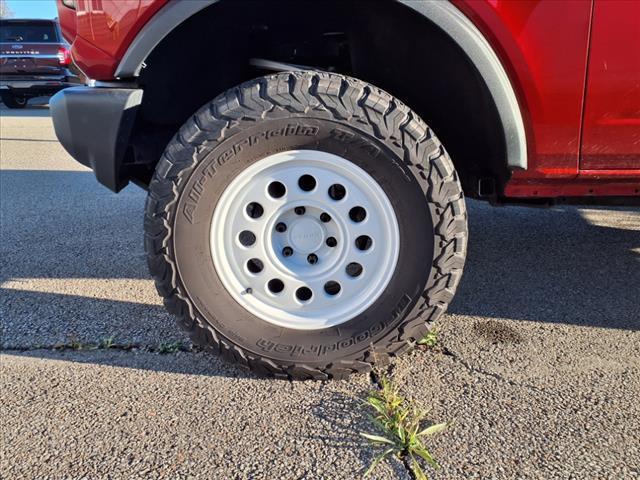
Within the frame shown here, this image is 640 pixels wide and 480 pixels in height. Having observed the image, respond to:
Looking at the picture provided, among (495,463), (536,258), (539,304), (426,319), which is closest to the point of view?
(495,463)

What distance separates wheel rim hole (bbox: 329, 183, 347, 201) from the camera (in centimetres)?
215

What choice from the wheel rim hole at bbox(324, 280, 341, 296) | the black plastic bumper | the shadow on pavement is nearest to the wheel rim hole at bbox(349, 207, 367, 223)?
the wheel rim hole at bbox(324, 280, 341, 296)

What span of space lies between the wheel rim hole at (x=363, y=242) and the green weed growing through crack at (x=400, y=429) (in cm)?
54

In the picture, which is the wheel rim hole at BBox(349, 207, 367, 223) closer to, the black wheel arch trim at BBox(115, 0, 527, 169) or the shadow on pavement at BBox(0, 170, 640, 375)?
the black wheel arch trim at BBox(115, 0, 527, 169)

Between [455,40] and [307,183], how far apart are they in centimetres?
78

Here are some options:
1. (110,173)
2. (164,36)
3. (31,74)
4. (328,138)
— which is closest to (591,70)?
(328,138)

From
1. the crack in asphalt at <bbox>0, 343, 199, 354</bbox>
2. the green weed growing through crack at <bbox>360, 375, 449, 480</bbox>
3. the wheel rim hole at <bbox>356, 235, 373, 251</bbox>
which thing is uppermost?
the wheel rim hole at <bbox>356, 235, 373, 251</bbox>

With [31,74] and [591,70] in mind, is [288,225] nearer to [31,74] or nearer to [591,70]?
[591,70]

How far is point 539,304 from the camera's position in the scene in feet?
9.17

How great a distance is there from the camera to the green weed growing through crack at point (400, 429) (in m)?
1.67

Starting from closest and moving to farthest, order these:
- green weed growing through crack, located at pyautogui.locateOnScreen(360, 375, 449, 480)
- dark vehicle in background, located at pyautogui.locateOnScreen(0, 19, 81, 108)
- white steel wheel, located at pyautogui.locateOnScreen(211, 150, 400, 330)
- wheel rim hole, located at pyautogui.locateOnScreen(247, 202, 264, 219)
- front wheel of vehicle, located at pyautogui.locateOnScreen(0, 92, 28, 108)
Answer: green weed growing through crack, located at pyautogui.locateOnScreen(360, 375, 449, 480) < white steel wheel, located at pyautogui.locateOnScreen(211, 150, 400, 330) < wheel rim hole, located at pyautogui.locateOnScreen(247, 202, 264, 219) < dark vehicle in background, located at pyautogui.locateOnScreen(0, 19, 81, 108) < front wheel of vehicle, located at pyautogui.locateOnScreen(0, 92, 28, 108)

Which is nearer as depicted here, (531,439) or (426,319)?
(531,439)

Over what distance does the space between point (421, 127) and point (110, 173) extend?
4.21 ft

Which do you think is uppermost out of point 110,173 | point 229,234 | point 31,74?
point 110,173
